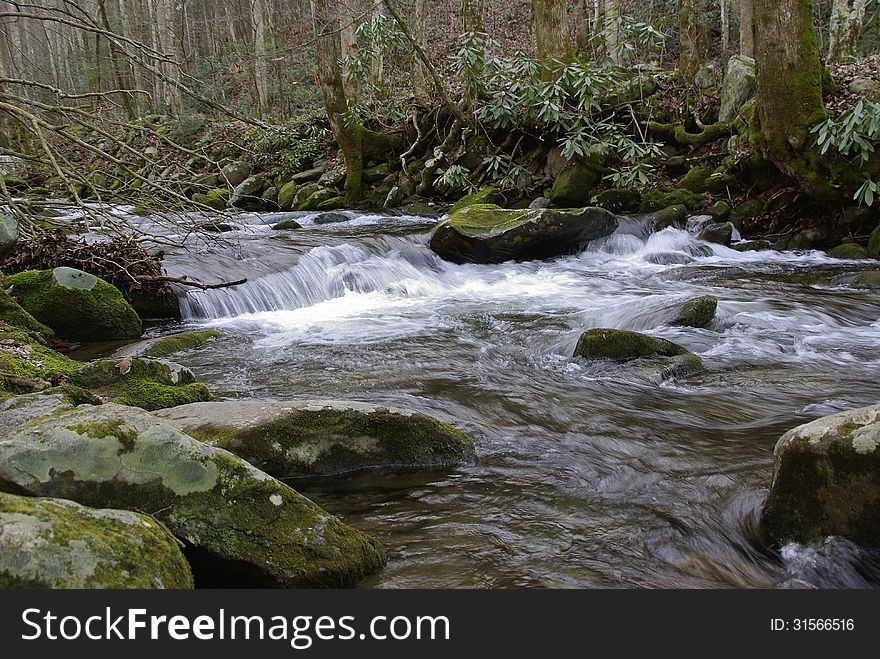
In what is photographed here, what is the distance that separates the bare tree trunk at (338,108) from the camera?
14242 millimetres

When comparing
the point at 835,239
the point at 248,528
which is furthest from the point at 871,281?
the point at 248,528

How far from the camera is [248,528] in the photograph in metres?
2.30

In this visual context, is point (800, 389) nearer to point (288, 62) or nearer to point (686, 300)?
point (686, 300)

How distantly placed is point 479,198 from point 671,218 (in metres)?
3.60

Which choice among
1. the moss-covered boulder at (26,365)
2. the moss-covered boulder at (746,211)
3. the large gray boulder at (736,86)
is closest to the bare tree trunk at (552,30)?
the large gray boulder at (736,86)

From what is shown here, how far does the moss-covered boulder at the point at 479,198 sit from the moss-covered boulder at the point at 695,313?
652cm

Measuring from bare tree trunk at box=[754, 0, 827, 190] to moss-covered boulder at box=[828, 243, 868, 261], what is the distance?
106cm

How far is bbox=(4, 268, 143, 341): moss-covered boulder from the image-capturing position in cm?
612

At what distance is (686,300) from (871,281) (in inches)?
127

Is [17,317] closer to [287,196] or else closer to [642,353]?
[642,353]

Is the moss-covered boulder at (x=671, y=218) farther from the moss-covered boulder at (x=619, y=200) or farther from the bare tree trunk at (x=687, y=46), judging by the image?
the bare tree trunk at (x=687, y=46)

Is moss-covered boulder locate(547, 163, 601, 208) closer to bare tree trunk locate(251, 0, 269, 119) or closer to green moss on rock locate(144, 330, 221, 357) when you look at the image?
green moss on rock locate(144, 330, 221, 357)
